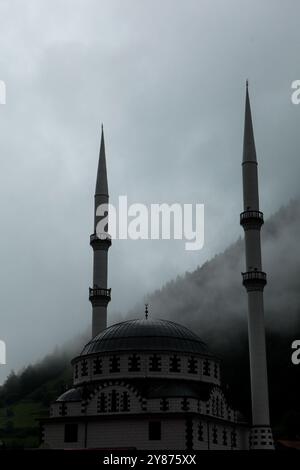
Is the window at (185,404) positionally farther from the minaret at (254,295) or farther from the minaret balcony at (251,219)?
the minaret balcony at (251,219)

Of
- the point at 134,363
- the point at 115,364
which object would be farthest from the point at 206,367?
the point at 115,364

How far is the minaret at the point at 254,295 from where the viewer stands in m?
54.2

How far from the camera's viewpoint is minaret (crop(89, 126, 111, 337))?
61.2 m

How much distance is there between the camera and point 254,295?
56.1m

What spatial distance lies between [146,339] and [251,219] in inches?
516

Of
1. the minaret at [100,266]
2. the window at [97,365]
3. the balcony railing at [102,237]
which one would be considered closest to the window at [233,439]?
the window at [97,365]

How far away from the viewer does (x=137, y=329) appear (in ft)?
180

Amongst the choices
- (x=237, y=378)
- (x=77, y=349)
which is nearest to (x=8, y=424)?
(x=77, y=349)

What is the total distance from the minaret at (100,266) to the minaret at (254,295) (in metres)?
12.3

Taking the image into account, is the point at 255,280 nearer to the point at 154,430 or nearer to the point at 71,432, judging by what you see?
the point at 154,430

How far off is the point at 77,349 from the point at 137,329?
104099 millimetres

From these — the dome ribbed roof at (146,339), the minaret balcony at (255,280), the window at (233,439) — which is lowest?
the window at (233,439)

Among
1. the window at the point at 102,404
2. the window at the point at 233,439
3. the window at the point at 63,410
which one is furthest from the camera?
the window at the point at 233,439

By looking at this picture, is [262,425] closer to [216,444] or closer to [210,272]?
[216,444]
